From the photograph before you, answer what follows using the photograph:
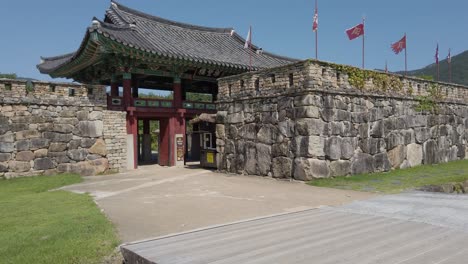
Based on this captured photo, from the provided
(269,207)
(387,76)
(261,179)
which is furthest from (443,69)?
(269,207)

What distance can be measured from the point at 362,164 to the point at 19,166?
1245 centimetres

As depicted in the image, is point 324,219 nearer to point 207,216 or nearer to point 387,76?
point 207,216

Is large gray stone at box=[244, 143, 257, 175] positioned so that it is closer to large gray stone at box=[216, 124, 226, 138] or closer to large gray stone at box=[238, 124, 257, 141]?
large gray stone at box=[238, 124, 257, 141]

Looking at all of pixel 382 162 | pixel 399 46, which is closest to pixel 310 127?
pixel 382 162

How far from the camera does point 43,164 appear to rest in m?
13.9

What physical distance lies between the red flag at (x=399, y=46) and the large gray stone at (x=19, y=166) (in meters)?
15.6

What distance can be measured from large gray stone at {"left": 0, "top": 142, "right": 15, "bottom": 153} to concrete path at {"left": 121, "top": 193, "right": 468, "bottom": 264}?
35.3 feet

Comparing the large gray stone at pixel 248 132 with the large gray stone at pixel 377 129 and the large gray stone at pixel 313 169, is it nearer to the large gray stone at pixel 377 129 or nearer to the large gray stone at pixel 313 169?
the large gray stone at pixel 313 169

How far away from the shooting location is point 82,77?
19391mm

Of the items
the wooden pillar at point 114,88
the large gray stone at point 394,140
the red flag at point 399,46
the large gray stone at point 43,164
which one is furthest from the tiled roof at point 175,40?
the large gray stone at point 394,140

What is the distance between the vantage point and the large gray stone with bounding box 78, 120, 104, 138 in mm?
14680

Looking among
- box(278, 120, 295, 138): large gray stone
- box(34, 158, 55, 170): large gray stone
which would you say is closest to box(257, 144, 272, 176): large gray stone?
box(278, 120, 295, 138): large gray stone

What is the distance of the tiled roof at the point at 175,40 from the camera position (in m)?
16.1

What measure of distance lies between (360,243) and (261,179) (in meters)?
8.17
